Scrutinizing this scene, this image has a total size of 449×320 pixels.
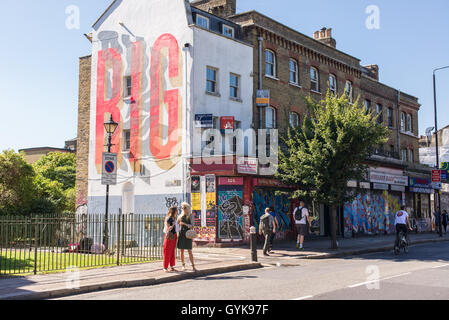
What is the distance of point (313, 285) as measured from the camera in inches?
394

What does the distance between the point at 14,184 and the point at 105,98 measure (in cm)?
813

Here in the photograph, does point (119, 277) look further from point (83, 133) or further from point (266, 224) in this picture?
point (83, 133)

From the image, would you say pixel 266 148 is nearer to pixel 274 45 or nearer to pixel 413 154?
pixel 274 45

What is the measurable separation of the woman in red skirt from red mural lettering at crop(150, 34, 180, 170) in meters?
9.97

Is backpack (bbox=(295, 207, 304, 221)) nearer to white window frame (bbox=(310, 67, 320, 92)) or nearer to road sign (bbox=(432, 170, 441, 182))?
white window frame (bbox=(310, 67, 320, 92))

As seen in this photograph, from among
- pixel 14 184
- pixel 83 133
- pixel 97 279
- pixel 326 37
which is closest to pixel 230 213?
pixel 97 279

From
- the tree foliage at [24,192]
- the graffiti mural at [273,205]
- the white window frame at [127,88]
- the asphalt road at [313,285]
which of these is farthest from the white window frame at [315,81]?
the tree foliage at [24,192]

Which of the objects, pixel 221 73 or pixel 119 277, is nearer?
pixel 119 277

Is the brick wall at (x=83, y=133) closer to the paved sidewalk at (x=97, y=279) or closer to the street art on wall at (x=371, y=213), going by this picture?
the paved sidewalk at (x=97, y=279)

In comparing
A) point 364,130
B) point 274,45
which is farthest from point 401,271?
point 274,45

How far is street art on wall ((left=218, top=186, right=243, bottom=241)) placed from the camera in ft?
67.6

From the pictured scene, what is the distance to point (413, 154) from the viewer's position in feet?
129

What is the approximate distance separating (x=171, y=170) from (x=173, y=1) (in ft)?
28.5

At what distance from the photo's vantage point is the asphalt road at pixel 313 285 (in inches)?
341
